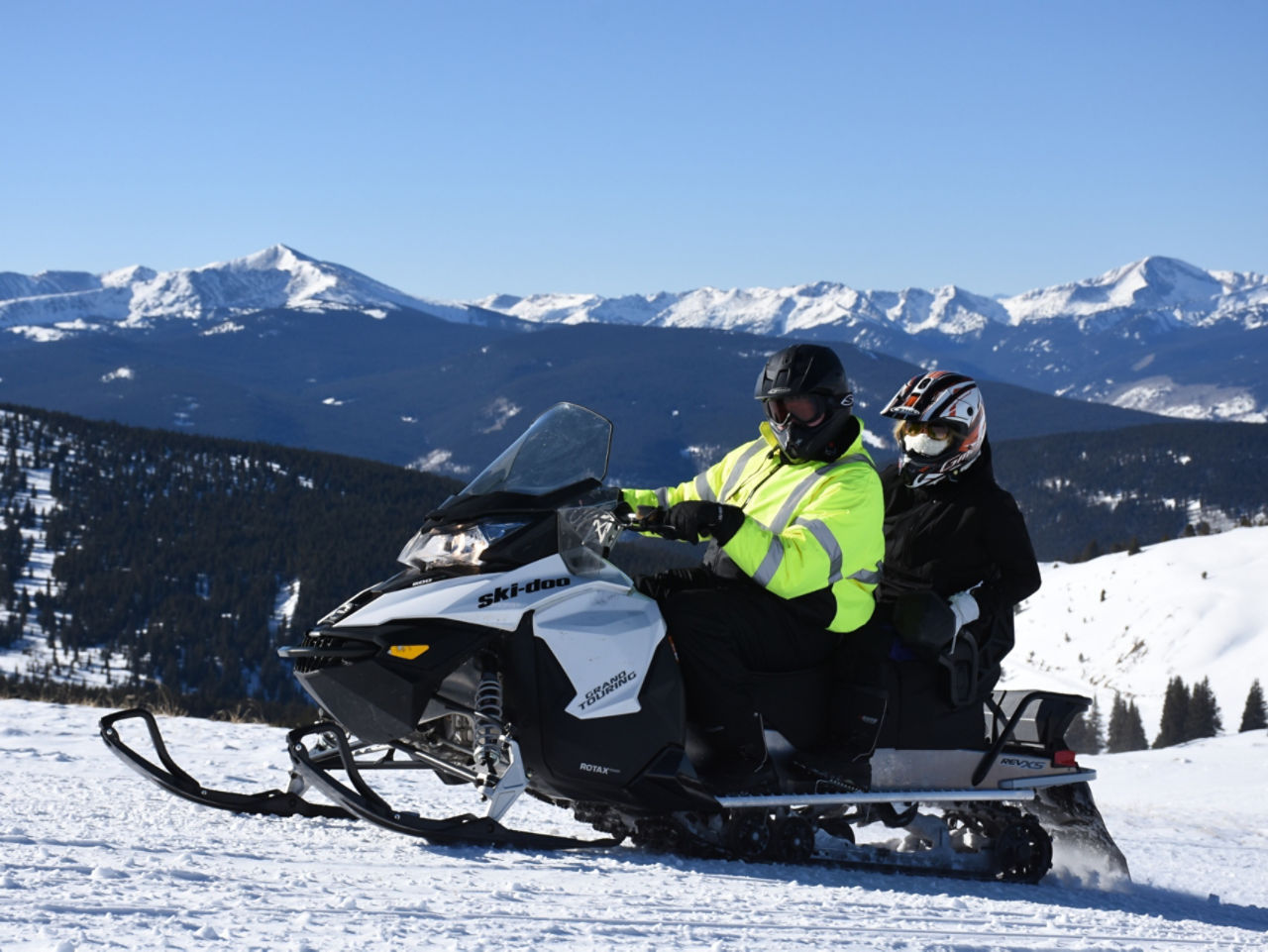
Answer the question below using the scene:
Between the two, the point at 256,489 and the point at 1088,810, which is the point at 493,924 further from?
the point at 256,489

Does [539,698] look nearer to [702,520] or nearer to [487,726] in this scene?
[487,726]

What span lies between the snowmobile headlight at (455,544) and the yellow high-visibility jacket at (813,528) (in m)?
0.81

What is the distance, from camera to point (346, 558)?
102 m

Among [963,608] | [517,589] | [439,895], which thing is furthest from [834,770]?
[439,895]

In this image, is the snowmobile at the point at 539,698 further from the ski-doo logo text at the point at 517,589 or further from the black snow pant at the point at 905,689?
the black snow pant at the point at 905,689

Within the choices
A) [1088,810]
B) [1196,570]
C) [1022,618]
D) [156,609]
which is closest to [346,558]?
[156,609]

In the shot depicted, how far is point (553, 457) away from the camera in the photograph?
5.00 meters

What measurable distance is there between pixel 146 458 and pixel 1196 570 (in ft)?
353

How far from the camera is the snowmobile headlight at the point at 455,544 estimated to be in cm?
466

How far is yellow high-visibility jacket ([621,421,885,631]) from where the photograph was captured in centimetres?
489

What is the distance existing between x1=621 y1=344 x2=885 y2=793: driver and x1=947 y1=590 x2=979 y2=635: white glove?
19.8 inches

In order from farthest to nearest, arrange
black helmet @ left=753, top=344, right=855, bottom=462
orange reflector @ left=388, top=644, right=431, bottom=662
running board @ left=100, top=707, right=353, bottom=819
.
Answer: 1. black helmet @ left=753, top=344, right=855, bottom=462
2. running board @ left=100, top=707, right=353, bottom=819
3. orange reflector @ left=388, top=644, right=431, bottom=662

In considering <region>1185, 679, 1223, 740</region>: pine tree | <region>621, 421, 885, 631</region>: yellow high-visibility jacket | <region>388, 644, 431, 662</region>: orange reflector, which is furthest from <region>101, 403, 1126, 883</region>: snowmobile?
<region>1185, 679, 1223, 740</region>: pine tree

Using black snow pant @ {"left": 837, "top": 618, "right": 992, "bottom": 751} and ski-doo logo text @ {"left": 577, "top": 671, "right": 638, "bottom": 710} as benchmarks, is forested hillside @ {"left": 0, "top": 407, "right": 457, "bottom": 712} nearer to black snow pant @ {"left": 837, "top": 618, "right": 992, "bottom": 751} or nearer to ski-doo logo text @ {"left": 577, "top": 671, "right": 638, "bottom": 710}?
black snow pant @ {"left": 837, "top": 618, "right": 992, "bottom": 751}
